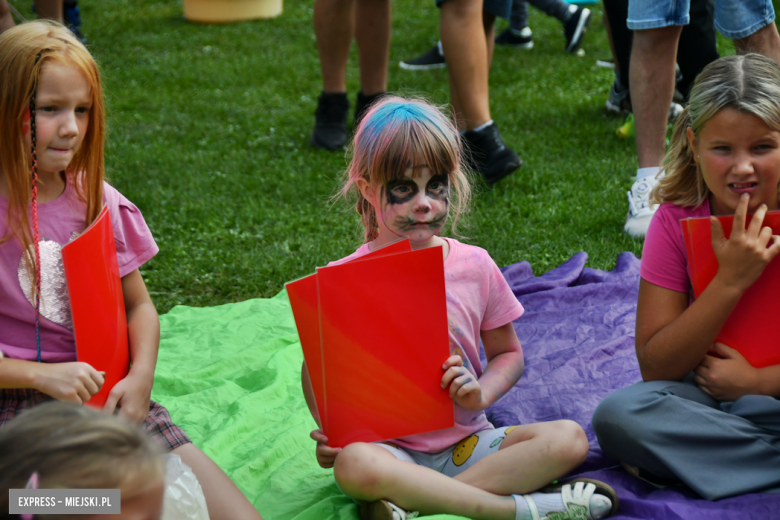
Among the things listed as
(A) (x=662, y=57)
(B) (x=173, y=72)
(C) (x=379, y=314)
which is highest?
(A) (x=662, y=57)

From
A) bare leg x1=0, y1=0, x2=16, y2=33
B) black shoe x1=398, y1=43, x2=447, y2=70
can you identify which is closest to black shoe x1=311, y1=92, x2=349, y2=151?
bare leg x1=0, y1=0, x2=16, y2=33

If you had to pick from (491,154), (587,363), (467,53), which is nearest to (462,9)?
(467,53)

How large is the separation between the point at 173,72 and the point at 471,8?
3.60 metres

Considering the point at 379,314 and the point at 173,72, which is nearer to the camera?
the point at 379,314

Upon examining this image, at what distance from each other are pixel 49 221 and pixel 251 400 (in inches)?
32.8

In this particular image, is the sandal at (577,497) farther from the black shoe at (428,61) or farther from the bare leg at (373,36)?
the black shoe at (428,61)

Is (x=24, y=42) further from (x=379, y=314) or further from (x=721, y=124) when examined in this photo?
(x=721, y=124)

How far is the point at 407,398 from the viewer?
1.63m

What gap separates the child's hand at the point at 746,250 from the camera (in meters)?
1.58

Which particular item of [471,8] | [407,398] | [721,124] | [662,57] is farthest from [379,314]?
[471,8]

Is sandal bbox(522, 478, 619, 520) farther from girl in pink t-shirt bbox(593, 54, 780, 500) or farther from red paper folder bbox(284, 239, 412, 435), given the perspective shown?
red paper folder bbox(284, 239, 412, 435)

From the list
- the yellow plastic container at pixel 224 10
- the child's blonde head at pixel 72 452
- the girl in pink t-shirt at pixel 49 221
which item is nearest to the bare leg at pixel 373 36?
the girl in pink t-shirt at pixel 49 221

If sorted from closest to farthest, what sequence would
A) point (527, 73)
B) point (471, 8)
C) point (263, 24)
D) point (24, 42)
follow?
point (24, 42)
point (471, 8)
point (527, 73)
point (263, 24)

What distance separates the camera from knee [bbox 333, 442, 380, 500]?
61.4 inches
